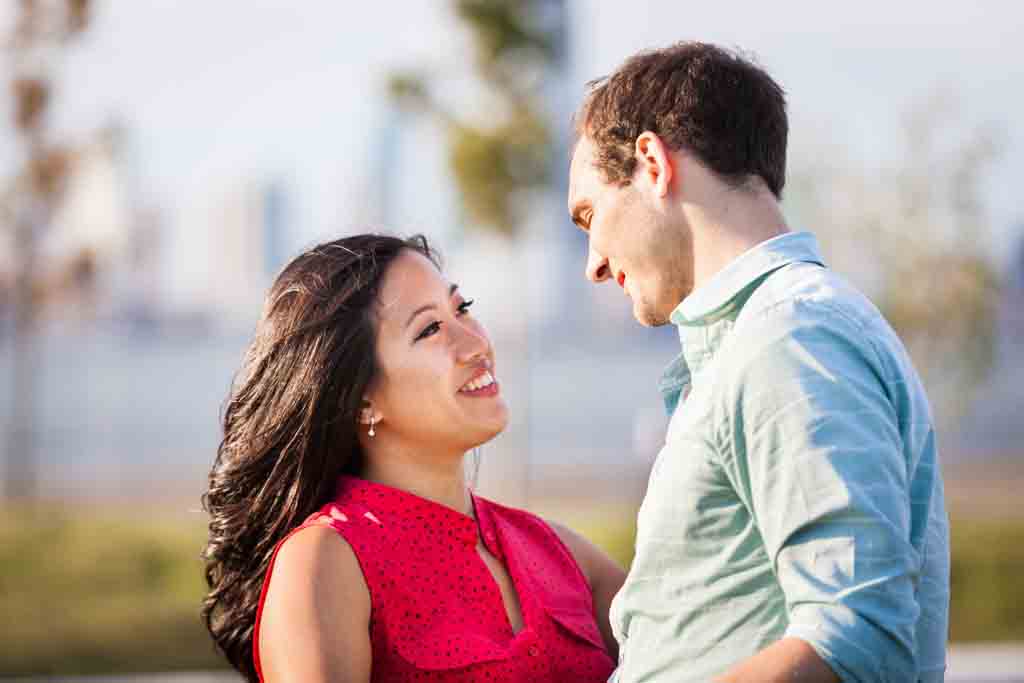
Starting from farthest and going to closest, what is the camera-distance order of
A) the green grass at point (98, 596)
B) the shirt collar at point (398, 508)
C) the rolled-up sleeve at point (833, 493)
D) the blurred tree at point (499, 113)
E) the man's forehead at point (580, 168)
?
the blurred tree at point (499, 113)
the green grass at point (98, 596)
the shirt collar at point (398, 508)
the man's forehead at point (580, 168)
the rolled-up sleeve at point (833, 493)

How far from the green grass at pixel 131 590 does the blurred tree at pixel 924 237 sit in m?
1.16

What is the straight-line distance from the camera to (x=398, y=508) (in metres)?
2.34

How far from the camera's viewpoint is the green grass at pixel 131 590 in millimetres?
6883

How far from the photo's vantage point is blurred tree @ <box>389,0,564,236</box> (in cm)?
1059

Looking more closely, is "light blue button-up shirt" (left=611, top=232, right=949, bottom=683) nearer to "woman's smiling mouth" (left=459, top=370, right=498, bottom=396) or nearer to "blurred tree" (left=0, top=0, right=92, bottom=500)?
"woman's smiling mouth" (left=459, top=370, right=498, bottom=396)

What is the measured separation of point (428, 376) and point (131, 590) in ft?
21.0

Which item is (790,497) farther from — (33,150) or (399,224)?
(33,150)

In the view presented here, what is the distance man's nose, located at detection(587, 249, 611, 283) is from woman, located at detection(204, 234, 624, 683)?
42 cm

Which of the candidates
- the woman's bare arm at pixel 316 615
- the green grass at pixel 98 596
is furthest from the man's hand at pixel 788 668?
the green grass at pixel 98 596

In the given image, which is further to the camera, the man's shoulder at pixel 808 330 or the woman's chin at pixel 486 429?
the woman's chin at pixel 486 429

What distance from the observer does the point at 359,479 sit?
2398mm

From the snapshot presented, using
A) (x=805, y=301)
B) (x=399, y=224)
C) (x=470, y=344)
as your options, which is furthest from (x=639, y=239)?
(x=399, y=224)

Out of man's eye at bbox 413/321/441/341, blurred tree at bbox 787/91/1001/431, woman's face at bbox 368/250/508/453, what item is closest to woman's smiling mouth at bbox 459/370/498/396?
woman's face at bbox 368/250/508/453

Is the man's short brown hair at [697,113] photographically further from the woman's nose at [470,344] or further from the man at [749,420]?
the woman's nose at [470,344]
